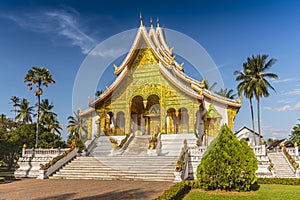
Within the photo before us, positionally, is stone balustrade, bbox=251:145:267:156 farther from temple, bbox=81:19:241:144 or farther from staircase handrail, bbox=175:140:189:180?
temple, bbox=81:19:241:144

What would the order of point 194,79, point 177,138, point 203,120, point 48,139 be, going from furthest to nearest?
point 48,139 → point 194,79 → point 203,120 → point 177,138

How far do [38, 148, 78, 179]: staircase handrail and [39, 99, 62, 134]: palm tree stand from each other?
76.9 ft

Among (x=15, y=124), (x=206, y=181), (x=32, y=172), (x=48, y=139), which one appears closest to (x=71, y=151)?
(x=32, y=172)

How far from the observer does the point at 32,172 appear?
14633 millimetres

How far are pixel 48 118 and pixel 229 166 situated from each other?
33.9m

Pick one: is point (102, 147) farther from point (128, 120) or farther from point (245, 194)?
point (245, 194)

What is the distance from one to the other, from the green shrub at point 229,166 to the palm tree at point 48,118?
3265cm

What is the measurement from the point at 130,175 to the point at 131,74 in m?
10.0

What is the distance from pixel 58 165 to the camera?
45.2ft

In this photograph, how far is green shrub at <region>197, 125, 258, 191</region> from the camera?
7.88 metres

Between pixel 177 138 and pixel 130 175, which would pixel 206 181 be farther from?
pixel 177 138

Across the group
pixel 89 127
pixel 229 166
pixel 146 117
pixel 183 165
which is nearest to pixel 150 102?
pixel 146 117

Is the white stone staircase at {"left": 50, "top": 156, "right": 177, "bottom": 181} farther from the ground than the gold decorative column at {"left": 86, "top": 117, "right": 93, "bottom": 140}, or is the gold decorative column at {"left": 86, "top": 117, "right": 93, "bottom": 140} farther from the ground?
the gold decorative column at {"left": 86, "top": 117, "right": 93, "bottom": 140}

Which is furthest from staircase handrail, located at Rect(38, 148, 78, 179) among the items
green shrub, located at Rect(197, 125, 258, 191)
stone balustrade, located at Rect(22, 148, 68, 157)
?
green shrub, located at Rect(197, 125, 258, 191)
